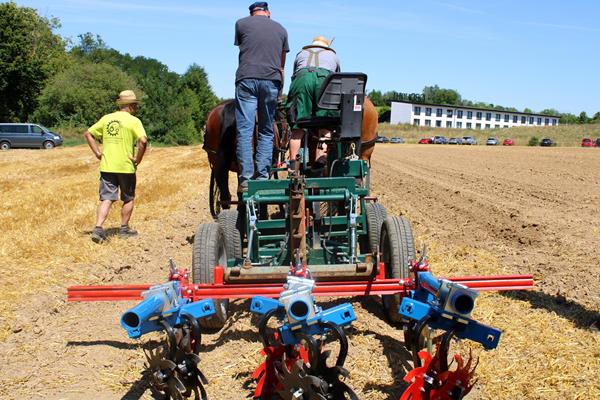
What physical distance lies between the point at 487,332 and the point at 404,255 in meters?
1.47

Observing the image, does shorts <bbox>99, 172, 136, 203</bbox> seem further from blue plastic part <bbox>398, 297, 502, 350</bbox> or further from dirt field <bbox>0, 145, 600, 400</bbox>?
blue plastic part <bbox>398, 297, 502, 350</bbox>

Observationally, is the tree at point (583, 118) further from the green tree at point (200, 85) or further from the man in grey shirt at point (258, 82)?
the man in grey shirt at point (258, 82)

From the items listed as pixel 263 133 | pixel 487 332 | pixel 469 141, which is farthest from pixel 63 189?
pixel 469 141

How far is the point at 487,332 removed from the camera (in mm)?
3053

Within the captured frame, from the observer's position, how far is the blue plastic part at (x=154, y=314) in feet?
10.1

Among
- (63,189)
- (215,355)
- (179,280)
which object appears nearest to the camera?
(179,280)

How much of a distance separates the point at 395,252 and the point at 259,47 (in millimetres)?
2453

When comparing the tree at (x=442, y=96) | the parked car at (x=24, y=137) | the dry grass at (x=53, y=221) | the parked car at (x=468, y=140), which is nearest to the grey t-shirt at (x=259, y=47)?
the dry grass at (x=53, y=221)

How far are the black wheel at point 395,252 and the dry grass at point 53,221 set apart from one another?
115 inches

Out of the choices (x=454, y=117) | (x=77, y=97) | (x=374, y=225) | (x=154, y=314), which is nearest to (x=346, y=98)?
(x=374, y=225)

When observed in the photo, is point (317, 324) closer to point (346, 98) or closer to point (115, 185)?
point (346, 98)

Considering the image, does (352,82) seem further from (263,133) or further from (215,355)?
(215,355)

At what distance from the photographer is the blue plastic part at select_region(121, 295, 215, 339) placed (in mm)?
3092

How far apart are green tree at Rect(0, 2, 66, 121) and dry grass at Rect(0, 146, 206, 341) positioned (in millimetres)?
29295
